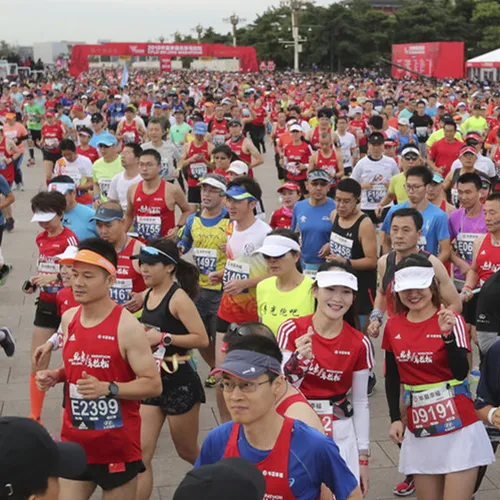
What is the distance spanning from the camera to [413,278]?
4438mm

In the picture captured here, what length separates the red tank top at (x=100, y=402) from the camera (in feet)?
13.4

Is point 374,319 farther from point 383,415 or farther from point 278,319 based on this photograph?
point 383,415

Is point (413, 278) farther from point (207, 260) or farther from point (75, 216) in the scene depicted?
point (75, 216)

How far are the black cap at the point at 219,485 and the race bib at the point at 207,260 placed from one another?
4.74 m

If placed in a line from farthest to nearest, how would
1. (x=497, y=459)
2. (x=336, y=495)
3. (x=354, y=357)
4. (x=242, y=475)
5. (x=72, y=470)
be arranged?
(x=497, y=459), (x=354, y=357), (x=336, y=495), (x=72, y=470), (x=242, y=475)

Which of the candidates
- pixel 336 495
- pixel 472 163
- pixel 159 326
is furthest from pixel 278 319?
pixel 472 163

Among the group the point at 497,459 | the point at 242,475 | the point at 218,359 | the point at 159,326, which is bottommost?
the point at 497,459

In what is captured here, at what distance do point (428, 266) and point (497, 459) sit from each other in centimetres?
208

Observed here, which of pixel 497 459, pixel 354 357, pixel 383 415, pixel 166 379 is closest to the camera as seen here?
pixel 354 357

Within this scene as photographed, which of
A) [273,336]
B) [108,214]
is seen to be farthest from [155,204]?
[273,336]

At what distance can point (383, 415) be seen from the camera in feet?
22.1

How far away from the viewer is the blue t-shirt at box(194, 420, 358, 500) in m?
3.13

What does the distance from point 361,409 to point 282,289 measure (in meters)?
1.11

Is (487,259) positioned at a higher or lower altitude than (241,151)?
lower
